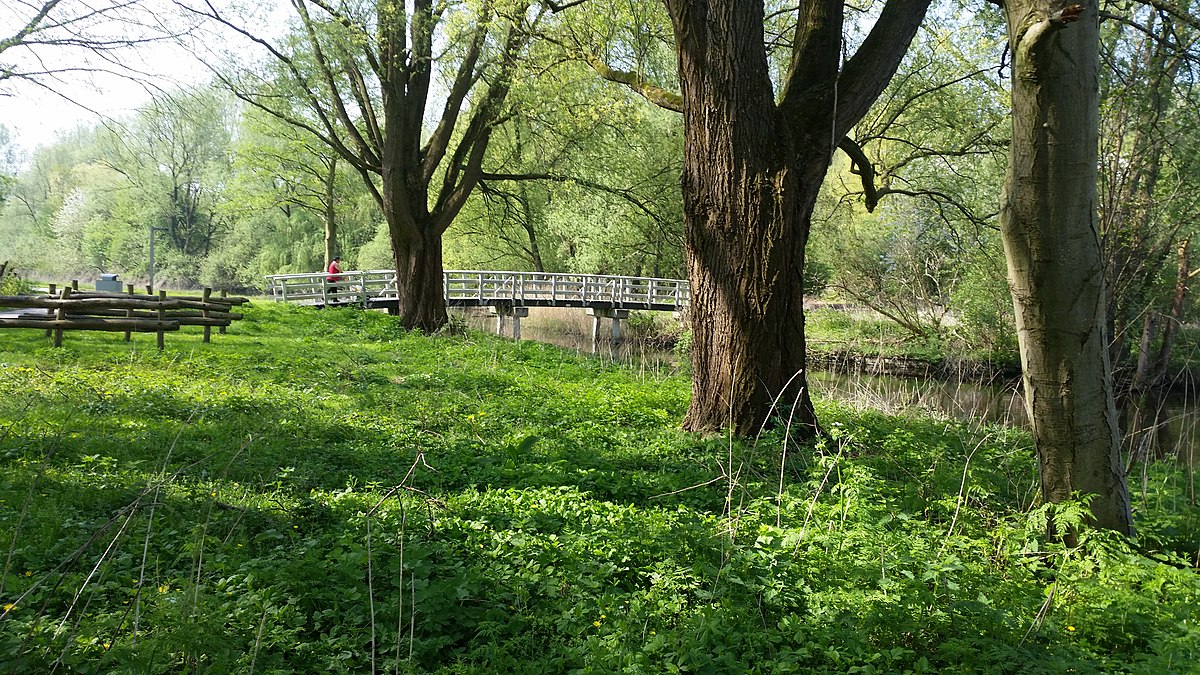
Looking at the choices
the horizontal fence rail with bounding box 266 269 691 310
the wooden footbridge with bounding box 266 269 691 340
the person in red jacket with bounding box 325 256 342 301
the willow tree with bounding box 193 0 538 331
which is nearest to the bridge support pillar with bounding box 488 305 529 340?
the wooden footbridge with bounding box 266 269 691 340

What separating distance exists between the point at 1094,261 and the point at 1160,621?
1833 mm

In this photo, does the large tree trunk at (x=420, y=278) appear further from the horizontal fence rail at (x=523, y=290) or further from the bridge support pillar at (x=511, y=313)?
the bridge support pillar at (x=511, y=313)

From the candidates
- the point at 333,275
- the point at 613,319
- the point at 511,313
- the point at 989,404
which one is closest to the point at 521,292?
the point at 511,313

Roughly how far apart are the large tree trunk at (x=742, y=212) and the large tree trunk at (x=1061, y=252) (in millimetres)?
2431

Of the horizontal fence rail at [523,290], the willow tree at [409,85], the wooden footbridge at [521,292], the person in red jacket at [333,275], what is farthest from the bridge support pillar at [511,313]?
the willow tree at [409,85]

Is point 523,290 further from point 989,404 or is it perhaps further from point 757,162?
point 757,162

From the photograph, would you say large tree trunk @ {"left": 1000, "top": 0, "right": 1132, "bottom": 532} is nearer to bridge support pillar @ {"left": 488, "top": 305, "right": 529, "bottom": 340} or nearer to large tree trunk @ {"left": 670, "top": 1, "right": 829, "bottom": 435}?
large tree trunk @ {"left": 670, "top": 1, "right": 829, "bottom": 435}

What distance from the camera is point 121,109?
1182 centimetres

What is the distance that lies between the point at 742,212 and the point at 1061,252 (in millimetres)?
2874

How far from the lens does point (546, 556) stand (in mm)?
3699

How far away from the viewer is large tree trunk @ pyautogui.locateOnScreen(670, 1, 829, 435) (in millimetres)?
6156

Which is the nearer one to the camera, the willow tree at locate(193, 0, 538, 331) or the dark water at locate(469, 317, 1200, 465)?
the dark water at locate(469, 317, 1200, 465)

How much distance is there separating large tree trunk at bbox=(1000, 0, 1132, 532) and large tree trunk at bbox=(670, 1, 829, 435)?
7.97 feet

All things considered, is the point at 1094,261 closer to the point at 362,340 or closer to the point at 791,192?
the point at 791,192
